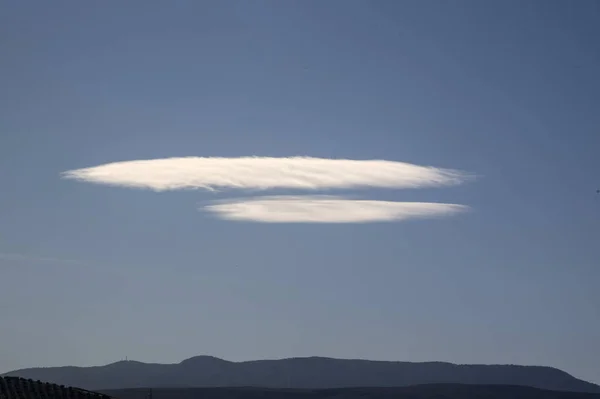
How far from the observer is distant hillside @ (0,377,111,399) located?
73500mm

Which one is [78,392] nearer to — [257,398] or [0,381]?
[0,381]

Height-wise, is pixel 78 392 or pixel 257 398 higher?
pixel 257 398

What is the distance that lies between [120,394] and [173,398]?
952 centimetres

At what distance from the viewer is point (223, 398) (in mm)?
199000

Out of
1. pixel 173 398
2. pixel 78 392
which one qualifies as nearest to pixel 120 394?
pixel 173 398

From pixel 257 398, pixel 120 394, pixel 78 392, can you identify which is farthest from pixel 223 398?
pixel 78 392

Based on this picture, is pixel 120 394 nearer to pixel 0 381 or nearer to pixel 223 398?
pixel 223 398

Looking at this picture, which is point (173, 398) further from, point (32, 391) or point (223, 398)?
point (32, 391)

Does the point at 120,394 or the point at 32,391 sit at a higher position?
the point at 120,394

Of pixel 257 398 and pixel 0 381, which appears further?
pixel 257 398

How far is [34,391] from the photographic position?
75125 mm

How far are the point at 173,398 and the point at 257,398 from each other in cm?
1518

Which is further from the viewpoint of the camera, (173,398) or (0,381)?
(173,398)

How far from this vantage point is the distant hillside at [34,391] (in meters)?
73.5
